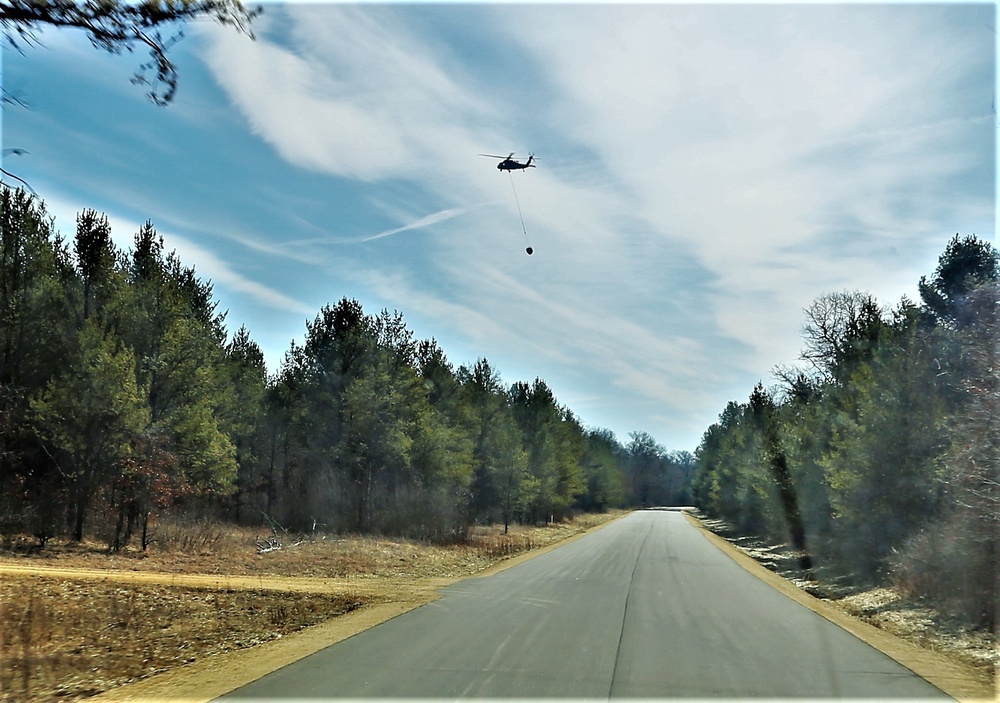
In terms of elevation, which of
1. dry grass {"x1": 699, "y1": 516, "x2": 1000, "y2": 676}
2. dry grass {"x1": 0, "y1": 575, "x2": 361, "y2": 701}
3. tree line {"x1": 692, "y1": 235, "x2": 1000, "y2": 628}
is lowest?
dry grass {"x1": 699, "y1": 516, "x2": 1000, "y2": 676}

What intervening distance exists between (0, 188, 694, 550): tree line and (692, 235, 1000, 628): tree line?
18975 millimetres

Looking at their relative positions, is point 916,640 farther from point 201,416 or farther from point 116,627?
point 201,416

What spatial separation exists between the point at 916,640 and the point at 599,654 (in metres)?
6.78

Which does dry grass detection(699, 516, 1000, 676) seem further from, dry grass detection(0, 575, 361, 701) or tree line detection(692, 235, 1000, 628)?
dry grass detection(0, 575, 361, 701)

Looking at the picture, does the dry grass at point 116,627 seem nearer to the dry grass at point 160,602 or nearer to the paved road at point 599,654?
the dry grass at point 160,602

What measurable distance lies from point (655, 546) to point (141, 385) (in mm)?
25577

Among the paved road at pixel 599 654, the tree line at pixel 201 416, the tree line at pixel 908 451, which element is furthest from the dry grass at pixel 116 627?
the tree line at pixel 908 451

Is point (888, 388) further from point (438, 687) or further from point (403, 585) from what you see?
point (438, 687)

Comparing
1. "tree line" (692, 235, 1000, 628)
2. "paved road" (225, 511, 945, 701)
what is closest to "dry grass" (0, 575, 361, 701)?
"paved road" (225, 511, 945, 701)

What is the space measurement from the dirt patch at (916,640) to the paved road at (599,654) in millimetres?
451

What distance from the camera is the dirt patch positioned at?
9598 millimetres

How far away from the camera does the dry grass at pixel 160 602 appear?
980 centimetres

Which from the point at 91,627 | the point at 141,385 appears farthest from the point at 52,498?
the point at 91,627

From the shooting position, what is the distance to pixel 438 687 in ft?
26.8
